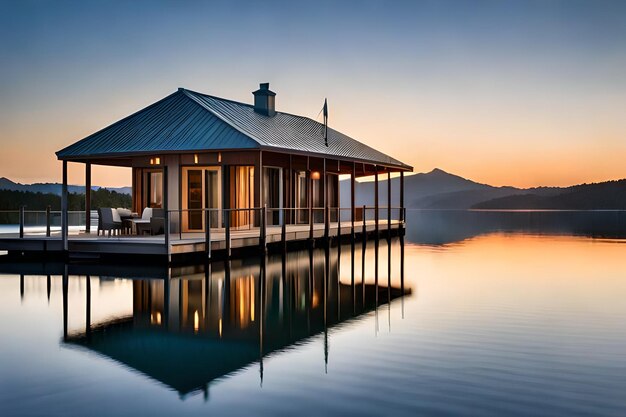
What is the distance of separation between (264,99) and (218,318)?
811 inches

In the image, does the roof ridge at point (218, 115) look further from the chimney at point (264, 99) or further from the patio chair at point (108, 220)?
the patio chair at point (108, 220)

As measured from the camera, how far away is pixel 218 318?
10547mm

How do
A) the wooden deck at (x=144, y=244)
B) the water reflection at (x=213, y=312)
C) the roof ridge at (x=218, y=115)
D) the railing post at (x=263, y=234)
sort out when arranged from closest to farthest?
1. the water reflection at (x=213, y=312)
2. the wooden deck at (x=144, y=244)
3. the railing post at (x=263, y=234)
4. the roof ridge at (x=218, y=115)

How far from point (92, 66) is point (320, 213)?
12.7m

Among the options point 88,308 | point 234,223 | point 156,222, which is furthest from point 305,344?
point 234,223

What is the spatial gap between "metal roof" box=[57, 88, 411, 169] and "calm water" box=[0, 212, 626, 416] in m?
6.10

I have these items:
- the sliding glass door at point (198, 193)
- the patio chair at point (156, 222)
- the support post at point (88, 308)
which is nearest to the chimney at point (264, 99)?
the sliding glass door at point (198, 193)

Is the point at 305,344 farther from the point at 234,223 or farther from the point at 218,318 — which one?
the point at 234,223

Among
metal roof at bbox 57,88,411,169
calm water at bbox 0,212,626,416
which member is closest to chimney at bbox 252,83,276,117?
metal roof at bbox 57,88,411,169

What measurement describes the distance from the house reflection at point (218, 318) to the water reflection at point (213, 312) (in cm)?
1

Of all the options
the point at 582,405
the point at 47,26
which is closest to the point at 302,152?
the point at 47,26

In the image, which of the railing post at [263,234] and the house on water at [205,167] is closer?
the railing post at [263,234]

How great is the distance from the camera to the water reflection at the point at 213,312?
304 inches

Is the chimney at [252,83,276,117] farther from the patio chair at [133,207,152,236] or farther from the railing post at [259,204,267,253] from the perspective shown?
the railing post at [259,204,267,253]
